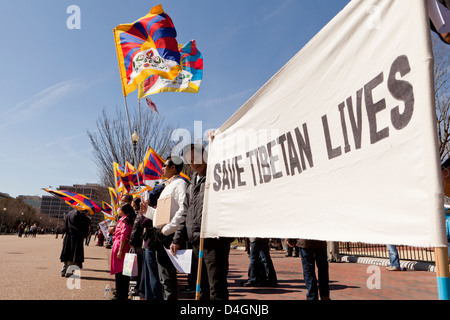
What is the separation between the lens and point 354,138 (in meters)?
1.62

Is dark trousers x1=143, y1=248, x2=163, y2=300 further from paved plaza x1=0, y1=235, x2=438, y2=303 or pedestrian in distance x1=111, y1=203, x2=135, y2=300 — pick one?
paved plaza x1=0, y1=235, x2=438, y2=303

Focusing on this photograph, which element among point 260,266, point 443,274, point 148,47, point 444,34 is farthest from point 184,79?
point 443,274

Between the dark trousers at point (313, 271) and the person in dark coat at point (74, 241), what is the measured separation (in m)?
6.69

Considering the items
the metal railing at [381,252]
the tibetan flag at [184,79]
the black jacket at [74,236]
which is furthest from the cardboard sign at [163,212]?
the metal railing at [381,252]

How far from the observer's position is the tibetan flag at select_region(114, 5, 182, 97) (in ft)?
16.1

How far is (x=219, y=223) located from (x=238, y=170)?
0.55 meters

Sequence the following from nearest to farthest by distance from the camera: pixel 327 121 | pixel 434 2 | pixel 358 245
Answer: pixel 434 2 < pixel 327 121 < pixel 358 245

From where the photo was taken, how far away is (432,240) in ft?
3.89

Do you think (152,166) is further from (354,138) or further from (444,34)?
(444,34)

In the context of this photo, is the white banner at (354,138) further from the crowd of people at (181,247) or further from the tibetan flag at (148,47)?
the tibetan flag at (148,47)

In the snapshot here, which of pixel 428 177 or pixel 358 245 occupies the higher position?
pixel 428 177

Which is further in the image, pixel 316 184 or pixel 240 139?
pixel 240 139

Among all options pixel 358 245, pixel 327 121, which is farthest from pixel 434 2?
pixel 358 245
